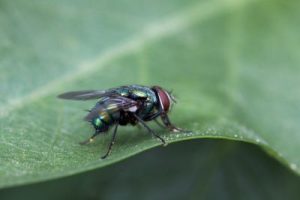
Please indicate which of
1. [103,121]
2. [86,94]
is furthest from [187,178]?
[86,94]

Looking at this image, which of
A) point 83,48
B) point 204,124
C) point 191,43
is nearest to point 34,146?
point 204,124

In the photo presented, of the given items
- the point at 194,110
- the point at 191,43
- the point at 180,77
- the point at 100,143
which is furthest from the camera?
the point at 191,43

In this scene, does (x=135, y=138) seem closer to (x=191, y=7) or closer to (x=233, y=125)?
(x=233, y=125)

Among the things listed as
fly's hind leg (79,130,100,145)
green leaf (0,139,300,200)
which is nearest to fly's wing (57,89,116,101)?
fly's hind leg (79,130,100,145)

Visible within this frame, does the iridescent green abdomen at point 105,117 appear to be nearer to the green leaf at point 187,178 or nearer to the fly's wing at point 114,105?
the fly's wing at point 114,105

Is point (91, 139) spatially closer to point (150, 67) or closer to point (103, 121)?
point (103, 121)

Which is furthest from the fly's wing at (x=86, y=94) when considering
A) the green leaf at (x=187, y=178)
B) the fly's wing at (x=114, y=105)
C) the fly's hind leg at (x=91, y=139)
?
the green leaf at (x=187, y=178)
